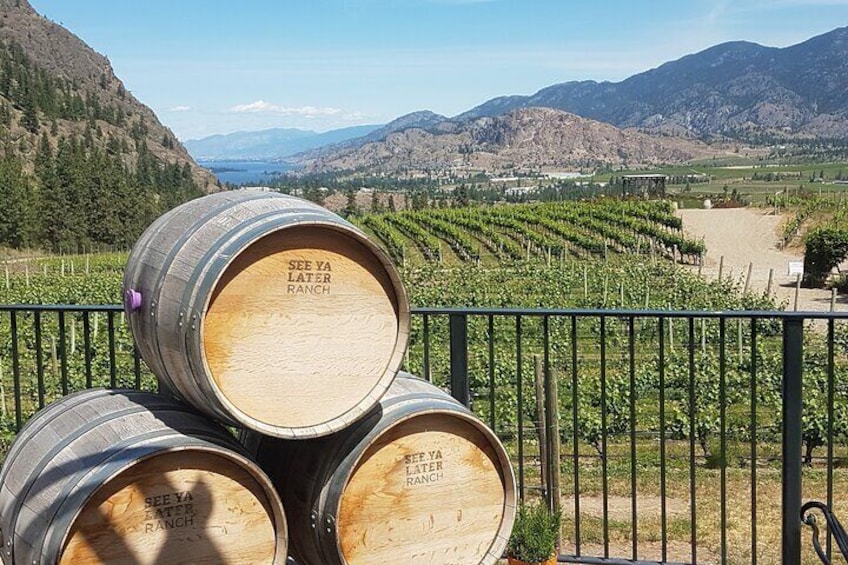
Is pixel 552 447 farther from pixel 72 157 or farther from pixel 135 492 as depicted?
pixel 72 157

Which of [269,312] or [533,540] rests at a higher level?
[269,312]

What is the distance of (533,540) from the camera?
3.81 m

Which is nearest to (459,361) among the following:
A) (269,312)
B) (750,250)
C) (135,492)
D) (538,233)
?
(269,312)

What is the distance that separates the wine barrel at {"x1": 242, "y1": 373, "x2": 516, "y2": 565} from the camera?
10.2 feet

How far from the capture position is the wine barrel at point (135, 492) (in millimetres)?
2715

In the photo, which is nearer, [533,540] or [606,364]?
[533,540]

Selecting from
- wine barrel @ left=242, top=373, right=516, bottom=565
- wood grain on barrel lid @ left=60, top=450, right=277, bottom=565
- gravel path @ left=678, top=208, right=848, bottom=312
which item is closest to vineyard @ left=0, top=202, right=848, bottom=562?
wine barrel @ left=242, top=373, right=516, bottom=565

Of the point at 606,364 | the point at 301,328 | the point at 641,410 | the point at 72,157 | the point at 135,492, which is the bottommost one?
the point at 641,410

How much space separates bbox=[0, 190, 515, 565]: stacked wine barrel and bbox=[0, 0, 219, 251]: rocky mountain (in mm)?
72571

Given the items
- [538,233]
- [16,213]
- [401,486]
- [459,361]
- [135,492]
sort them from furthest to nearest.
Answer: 1. [16,213]
2. [538,233]
3. [459,361]
4. [401,486]
5. [135,492]

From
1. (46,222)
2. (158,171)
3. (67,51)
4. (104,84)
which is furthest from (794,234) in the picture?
(67,51)

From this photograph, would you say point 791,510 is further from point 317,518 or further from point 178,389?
point 178,389

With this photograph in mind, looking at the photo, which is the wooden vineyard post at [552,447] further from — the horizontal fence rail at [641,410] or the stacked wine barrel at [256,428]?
the stacked wine barrel at [256,428]

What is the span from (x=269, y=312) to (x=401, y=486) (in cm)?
77
